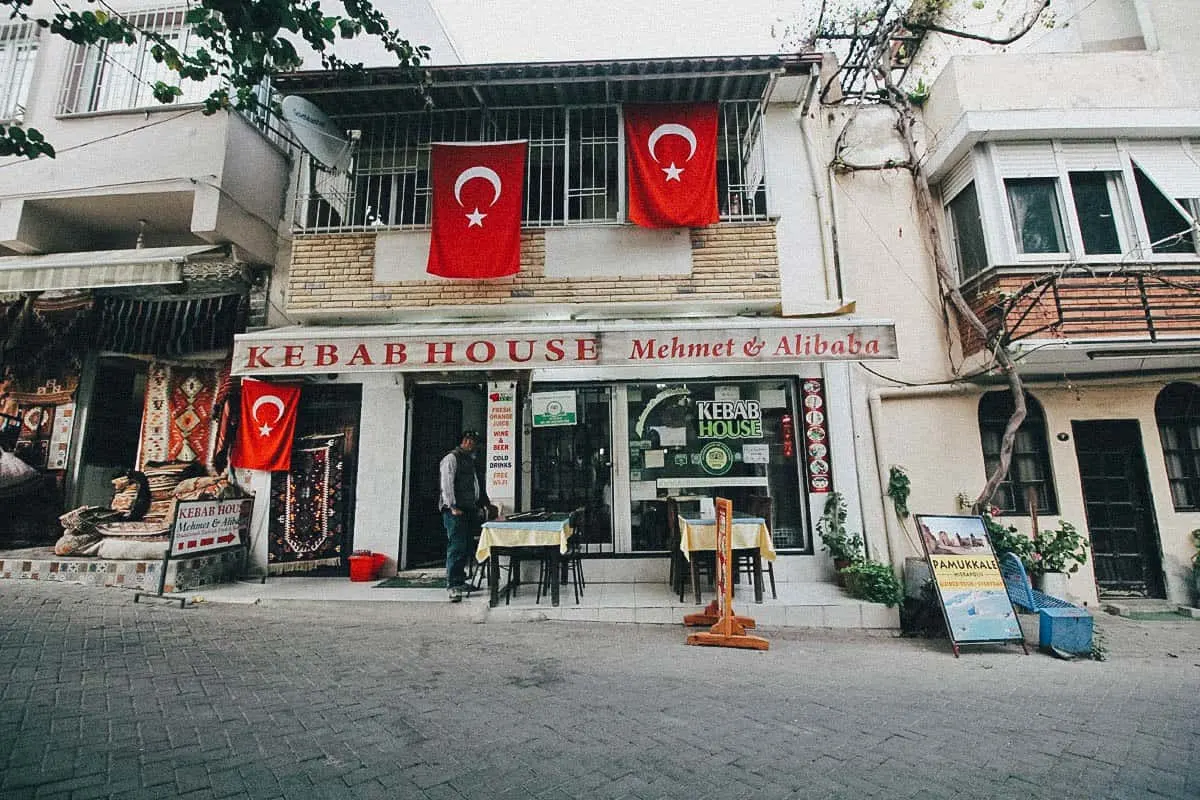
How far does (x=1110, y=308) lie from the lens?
735cm

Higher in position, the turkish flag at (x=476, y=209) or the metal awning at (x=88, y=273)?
the turkish flag at (x=476, y=209)

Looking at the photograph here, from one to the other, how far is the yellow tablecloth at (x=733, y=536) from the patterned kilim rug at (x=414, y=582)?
3564 millimetres

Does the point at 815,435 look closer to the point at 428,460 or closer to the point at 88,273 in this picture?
the point at 428,460

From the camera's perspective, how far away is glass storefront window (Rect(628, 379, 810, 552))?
26.5ft

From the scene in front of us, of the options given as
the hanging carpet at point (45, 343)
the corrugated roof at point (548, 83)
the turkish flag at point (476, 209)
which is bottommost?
the hanging carpet at point (45, 343)

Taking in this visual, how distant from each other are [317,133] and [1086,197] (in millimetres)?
11631

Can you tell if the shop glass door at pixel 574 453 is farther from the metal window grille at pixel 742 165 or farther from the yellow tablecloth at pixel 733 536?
the metal window grille at pixel 742 165

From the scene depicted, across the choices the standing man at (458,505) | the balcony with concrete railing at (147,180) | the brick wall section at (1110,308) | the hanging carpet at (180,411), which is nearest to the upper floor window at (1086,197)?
the brick wall section at (1110,308)

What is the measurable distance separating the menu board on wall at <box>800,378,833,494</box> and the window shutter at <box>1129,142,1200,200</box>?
5.80m

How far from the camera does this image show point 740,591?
23.2 ft

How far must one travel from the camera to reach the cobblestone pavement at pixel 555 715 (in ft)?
9.45

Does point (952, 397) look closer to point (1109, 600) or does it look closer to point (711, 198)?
point (1109, 600)

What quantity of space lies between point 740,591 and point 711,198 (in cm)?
565

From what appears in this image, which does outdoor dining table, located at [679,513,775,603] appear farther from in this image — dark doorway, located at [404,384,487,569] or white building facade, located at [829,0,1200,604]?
dark doorway, located at [404,384,487,569]
